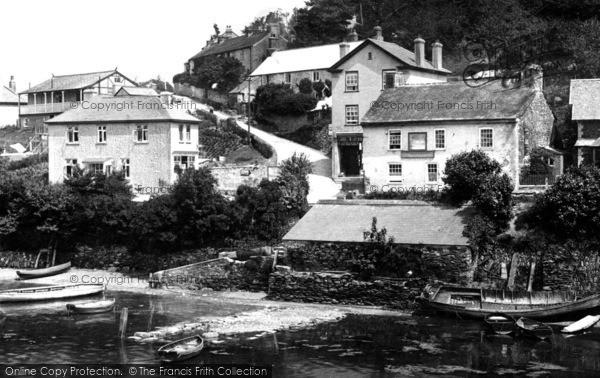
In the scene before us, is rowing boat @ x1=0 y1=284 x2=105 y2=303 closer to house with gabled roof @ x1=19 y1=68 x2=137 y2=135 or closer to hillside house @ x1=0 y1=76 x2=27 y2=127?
house with gabled roof @ x1=19 y1=68 x2=137 y2=135

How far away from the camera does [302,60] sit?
311 ft

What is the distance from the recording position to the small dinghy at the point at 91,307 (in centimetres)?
4525

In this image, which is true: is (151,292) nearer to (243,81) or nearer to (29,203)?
(29,203)

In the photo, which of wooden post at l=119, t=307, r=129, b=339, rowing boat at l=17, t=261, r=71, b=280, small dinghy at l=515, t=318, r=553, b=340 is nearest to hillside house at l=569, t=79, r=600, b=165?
small dinghy at l=515, t=318, r=553, b=340

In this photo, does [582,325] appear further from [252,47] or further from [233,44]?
[233,44]

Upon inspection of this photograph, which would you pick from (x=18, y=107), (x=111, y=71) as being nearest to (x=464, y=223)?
(x=111, y=71)

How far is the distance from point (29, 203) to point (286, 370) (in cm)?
3144

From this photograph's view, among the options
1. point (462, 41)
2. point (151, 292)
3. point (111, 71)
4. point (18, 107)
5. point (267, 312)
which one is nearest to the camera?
point (267, 312)

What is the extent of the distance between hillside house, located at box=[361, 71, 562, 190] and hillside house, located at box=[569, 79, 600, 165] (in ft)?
5.80

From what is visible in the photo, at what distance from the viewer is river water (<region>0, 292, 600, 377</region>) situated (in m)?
34.2

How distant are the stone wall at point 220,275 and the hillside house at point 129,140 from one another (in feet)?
51.4

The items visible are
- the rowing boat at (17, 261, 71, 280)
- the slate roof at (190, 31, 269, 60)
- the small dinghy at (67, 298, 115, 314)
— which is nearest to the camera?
the small dinghy at (67, 298, 115, 314)

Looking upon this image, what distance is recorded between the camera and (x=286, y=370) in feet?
111

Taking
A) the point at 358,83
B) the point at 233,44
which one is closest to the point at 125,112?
the point at 358,83
